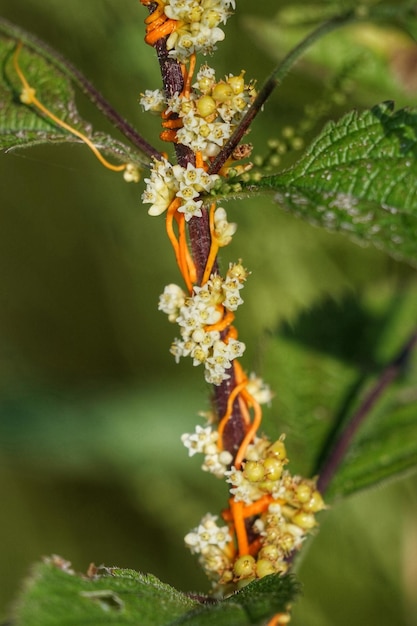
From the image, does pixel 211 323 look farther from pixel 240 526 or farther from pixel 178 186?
pixel 240 526

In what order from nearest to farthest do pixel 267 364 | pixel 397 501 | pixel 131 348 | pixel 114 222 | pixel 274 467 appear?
pixel 274 467 → pixel 267 364 → pixel 397 501 → pixel 114 222 → pixel 131 348

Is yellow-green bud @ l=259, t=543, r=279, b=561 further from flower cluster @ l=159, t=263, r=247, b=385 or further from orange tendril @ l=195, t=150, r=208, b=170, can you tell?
orange tendril @ l=195, t=150, r=208, b=170

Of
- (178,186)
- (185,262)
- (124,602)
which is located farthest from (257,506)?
(178,186)

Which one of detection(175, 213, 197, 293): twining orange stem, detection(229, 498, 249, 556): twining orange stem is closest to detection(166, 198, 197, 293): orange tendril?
detection(175, 213, 197, 293): twining orange stem

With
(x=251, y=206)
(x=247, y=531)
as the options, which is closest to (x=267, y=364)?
(x=247, y=531)

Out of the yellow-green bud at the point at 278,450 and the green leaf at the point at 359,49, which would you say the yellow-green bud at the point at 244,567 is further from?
the green leaf at the point at 359,49

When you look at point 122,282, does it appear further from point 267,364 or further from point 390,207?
point 390,207

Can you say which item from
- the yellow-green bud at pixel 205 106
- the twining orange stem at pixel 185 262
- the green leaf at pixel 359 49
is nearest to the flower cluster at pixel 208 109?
the yellow-green bud at pixel 205 106
